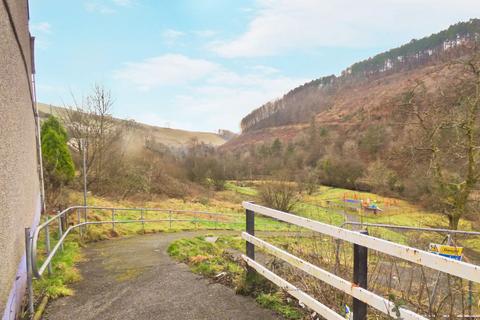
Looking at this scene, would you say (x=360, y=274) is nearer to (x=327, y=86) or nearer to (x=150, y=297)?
(x=150, y=297)

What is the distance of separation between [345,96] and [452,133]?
13676 cm

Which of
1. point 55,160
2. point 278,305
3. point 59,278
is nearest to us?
point 278,305

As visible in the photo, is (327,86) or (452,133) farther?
(327,86)

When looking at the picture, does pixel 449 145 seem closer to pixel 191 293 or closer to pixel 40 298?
pixel 191 293

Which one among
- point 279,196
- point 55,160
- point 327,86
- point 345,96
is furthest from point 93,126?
point 327,86

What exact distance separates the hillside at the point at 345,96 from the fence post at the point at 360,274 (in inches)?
3637

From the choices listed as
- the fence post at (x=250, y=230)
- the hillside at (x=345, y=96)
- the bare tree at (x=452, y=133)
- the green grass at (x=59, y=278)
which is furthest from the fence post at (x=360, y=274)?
the hillside at (x=345, y=96)

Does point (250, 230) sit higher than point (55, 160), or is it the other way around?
point (55, 160)

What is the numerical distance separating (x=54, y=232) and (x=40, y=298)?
5.31 meters

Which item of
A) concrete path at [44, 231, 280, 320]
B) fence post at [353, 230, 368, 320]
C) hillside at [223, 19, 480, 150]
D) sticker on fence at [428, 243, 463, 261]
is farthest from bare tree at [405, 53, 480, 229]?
hillside at [223, 19, 480, 150]

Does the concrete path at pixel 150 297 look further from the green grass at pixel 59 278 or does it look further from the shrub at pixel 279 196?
the shrub at pixel 279 196

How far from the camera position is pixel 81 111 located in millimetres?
20156

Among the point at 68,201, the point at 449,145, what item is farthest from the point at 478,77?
the point at 68,201

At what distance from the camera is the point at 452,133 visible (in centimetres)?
1367
